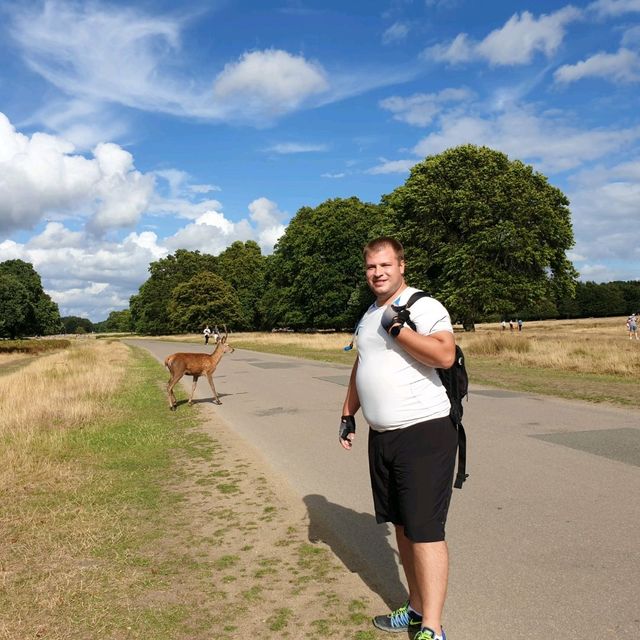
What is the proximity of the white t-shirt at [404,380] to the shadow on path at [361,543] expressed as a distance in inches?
52.3

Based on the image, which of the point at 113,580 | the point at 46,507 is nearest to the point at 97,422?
the point at 46,507

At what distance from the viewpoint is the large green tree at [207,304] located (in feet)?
245

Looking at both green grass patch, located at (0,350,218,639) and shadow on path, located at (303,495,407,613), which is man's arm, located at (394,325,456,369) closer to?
shadow on path, located at (303,495,407,613)

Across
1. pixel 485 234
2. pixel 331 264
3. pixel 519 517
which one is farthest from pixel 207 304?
pixel 519 517

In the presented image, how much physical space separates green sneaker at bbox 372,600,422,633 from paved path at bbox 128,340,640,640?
210 mm

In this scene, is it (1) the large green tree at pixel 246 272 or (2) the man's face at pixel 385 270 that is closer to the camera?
(2) the man's face at pixel 385 270

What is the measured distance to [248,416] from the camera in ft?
37.0

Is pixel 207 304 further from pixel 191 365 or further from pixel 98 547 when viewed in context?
pixel 98 547

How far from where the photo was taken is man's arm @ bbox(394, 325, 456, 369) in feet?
9.46

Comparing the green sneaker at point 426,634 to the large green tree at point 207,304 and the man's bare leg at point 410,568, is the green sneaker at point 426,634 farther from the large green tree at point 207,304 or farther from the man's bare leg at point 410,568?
the large green tree at point 207,304

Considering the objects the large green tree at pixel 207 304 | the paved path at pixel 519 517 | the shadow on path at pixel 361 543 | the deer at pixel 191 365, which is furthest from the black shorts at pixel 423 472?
the large green tree at pixel 207 304

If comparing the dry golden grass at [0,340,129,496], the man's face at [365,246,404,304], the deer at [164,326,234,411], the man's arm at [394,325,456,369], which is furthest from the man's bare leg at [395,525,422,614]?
the deer at [164,326,234,411]

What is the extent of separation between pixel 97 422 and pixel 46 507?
16.6ft

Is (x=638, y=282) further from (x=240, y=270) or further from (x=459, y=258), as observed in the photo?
(x=459, y=258)
